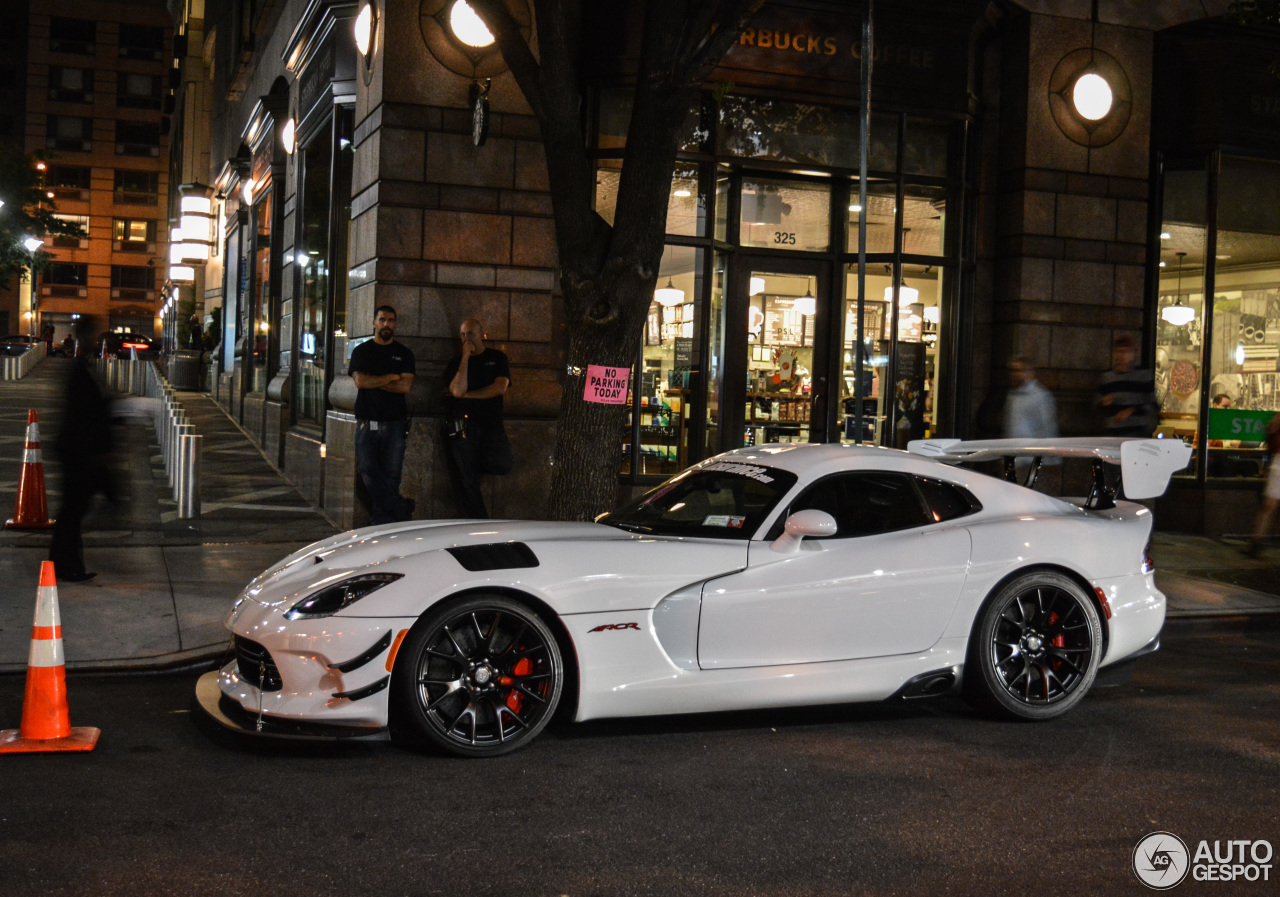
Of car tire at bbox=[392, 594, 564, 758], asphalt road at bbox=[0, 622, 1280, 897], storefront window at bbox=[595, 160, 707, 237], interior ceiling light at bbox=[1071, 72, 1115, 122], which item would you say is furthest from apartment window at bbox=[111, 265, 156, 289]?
car tire at bbox=[392, 594, 564, 758]

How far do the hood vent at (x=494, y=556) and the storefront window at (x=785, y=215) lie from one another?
803 cm

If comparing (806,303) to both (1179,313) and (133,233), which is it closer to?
(1179,313)

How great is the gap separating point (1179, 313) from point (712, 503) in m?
9.78

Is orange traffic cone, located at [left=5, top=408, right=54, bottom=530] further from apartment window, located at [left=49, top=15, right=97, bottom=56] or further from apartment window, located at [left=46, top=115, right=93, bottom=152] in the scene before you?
apartment window, located at [left=49, top=15, right=97, bottom=56]

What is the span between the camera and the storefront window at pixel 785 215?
12555 millimetres

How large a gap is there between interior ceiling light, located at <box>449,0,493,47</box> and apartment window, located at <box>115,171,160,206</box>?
86618 mm

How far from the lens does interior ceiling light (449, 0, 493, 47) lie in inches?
423

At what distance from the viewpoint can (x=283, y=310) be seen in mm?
17266

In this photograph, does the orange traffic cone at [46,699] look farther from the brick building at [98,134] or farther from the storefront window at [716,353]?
the brick building at [98,134]

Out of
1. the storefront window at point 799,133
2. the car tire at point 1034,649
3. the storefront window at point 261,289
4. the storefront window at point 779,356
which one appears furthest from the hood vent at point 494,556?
the storefront window at point 261,289

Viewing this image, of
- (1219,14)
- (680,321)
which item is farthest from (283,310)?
(1219,14)

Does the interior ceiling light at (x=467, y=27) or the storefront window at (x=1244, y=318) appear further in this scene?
the storefront window at (x=1244, y=318)

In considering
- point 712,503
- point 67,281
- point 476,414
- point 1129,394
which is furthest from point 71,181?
point 712,503

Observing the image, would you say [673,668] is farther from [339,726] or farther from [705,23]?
[705,23]
